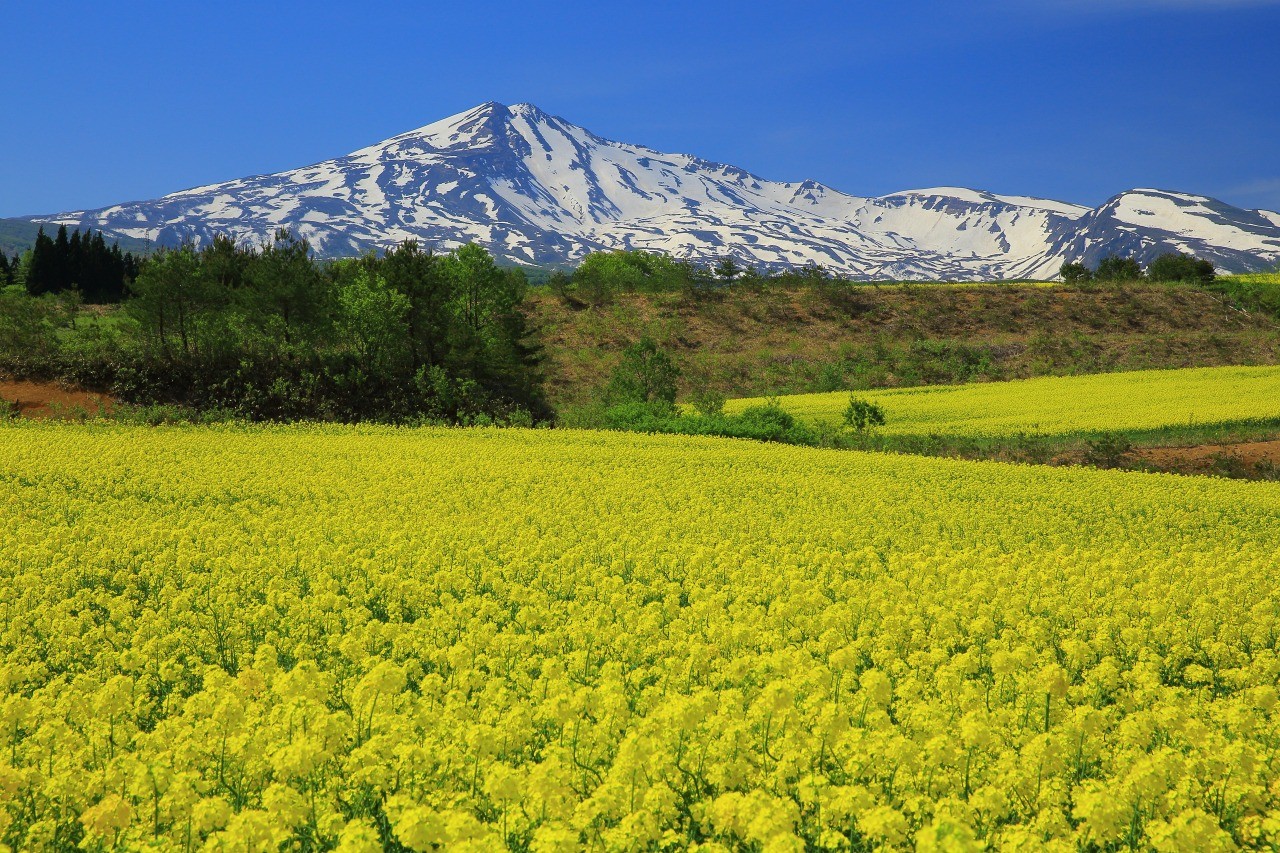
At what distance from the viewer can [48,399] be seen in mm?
28969

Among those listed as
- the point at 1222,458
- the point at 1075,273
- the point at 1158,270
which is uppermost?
the point at 1158,270

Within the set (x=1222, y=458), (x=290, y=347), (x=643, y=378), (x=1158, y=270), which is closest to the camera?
(x=1222, y=458)

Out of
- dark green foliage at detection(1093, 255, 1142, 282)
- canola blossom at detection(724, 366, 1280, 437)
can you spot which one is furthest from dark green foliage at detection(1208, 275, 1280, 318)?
canola blossom at detection(724, 366, 1280, 437)

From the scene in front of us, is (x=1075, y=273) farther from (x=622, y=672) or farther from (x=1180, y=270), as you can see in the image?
(x=622, y=672)

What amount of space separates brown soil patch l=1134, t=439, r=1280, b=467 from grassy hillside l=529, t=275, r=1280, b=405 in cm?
2466

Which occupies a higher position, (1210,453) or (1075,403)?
(1075,403)

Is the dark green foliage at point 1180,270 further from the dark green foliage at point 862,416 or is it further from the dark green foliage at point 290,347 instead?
the dark green foliage at point 290,347

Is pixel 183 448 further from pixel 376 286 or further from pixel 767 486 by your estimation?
pixel 376 286

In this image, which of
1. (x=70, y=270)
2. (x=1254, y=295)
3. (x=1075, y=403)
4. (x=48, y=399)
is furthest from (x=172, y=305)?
(x=1254, y=295)

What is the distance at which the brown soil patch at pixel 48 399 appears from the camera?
27531 millimetres

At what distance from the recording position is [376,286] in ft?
Result: 116

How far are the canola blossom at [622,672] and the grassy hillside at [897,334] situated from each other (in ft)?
121

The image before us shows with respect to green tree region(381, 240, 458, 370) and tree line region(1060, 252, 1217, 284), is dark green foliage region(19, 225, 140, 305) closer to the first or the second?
green tree region(381, 240, 458, 370)

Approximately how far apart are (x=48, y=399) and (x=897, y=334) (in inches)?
→ 2197
